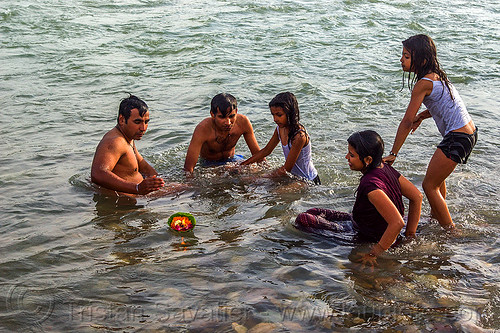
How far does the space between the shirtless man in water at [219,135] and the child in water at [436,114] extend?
214 cm

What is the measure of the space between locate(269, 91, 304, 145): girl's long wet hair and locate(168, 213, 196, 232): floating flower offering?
1.64m

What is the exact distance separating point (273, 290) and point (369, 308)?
0.71 metres

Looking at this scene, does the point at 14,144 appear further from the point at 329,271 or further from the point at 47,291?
the point at 329,271

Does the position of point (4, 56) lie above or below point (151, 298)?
above

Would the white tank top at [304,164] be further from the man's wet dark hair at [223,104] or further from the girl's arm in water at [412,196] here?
the girl's arm in water at [412,196]

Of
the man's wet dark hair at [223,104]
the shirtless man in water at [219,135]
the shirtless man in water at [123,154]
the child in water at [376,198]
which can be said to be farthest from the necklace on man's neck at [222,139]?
the child in water at [376,198]

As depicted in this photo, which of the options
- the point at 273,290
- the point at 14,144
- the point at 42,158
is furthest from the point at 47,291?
the point at 14,144

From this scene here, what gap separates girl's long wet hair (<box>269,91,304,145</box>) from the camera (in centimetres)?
629

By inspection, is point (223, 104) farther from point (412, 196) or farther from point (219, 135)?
point (412, 196)

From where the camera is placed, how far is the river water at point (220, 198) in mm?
4152

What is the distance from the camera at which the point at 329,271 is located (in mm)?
4684

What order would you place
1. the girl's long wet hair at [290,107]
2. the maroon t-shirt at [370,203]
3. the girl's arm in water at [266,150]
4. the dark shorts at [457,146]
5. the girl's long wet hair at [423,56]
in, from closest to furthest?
the maroon t-shirt at [370,203] < the girl's long wet hair at [423,56] < the dark shorts at [457,146] < the girl's long wet hair at [290,107] < the girl's arm in water at [266,150]

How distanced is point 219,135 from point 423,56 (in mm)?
2799

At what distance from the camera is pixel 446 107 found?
5.34 m
